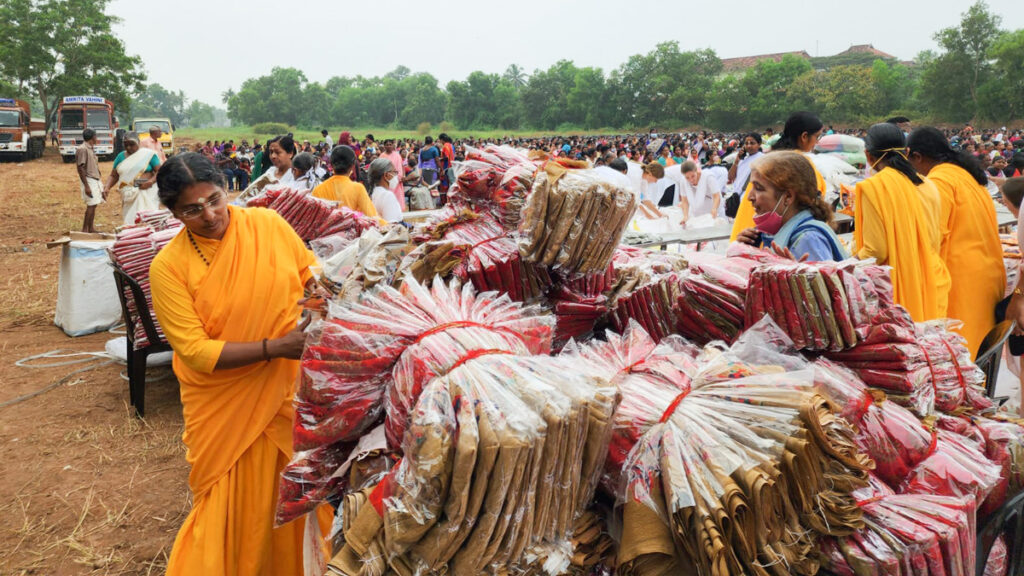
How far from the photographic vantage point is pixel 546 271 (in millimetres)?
1913

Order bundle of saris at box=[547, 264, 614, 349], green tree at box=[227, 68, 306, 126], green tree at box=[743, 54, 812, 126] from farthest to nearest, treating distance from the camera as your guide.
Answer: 1. green tree at box=[227, 68, 306, 126]
2. green tree at box=[743, 54, 812, 126]
3. bundle of saris at box=[547, 264, 614, 349]

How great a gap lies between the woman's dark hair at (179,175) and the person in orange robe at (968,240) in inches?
143

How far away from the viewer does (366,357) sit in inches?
57.8

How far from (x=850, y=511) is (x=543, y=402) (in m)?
0.66

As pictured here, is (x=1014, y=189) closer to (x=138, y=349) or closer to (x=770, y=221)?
(x=770, y=221)

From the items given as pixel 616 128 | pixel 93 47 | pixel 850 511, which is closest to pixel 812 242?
pixel 850 511

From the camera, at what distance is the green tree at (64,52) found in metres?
38.9

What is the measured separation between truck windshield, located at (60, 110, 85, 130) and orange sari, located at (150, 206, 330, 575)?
32859mm

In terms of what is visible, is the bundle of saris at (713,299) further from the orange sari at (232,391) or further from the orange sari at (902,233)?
the orange sari at (902,233)

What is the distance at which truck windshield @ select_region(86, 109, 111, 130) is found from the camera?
29.0m

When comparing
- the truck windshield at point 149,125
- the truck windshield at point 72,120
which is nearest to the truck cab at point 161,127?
the truck windshield at point 149,125

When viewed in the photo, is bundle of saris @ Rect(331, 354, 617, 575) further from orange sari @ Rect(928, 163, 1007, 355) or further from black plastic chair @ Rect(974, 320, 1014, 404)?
orange sari @ Rect(928, 163, 1007, 355)

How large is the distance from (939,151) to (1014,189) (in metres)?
1.18

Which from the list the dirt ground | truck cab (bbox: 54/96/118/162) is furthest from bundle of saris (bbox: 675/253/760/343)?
truck cab (bbox: 54/96/118/162)
